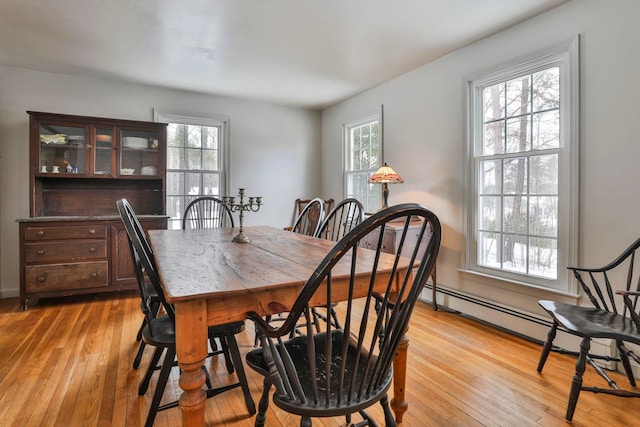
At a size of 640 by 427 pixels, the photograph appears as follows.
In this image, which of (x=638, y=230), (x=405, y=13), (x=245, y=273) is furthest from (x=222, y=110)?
(x=638, y=230)

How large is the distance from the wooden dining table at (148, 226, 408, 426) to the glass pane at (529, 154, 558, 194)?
170 centimetres

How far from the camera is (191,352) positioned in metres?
1.07

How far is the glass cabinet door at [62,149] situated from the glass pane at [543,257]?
172 inches

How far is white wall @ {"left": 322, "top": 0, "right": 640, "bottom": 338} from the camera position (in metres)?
2.12

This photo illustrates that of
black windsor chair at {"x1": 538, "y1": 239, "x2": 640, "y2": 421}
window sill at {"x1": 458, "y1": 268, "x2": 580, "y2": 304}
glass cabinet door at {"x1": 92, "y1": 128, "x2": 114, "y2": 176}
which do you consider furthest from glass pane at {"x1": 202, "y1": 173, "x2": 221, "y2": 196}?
black windsor chair at {"x1": 538, "y1": 239, "x2": 640, "y2": 421}

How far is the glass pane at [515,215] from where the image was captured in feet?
8.97

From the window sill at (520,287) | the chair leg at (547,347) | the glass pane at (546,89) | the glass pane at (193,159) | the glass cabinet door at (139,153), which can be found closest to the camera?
the chair leg at (547,347)

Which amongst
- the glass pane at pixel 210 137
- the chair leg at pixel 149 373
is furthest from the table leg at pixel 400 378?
the glass pane at pixel 210 137

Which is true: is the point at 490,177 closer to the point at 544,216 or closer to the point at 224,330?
the point at 544,216

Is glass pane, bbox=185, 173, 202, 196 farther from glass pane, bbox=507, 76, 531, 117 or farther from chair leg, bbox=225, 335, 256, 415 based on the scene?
glass pane, bbox=507, 76, 531, 117

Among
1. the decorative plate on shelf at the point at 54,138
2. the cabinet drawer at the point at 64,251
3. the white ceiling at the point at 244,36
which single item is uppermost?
the white ceiling at the point at 244,36

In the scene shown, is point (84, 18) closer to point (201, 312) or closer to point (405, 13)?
point (405, 13)

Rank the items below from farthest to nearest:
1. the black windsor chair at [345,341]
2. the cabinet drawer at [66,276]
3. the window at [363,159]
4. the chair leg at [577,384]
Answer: the window at [363,159], the cabinet drawer at [66,276], the chair leg at [577,384], the black windsor chair at [345,341]

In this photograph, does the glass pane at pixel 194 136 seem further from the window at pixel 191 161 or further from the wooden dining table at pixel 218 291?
the wooden dining table at pixel 218 291
